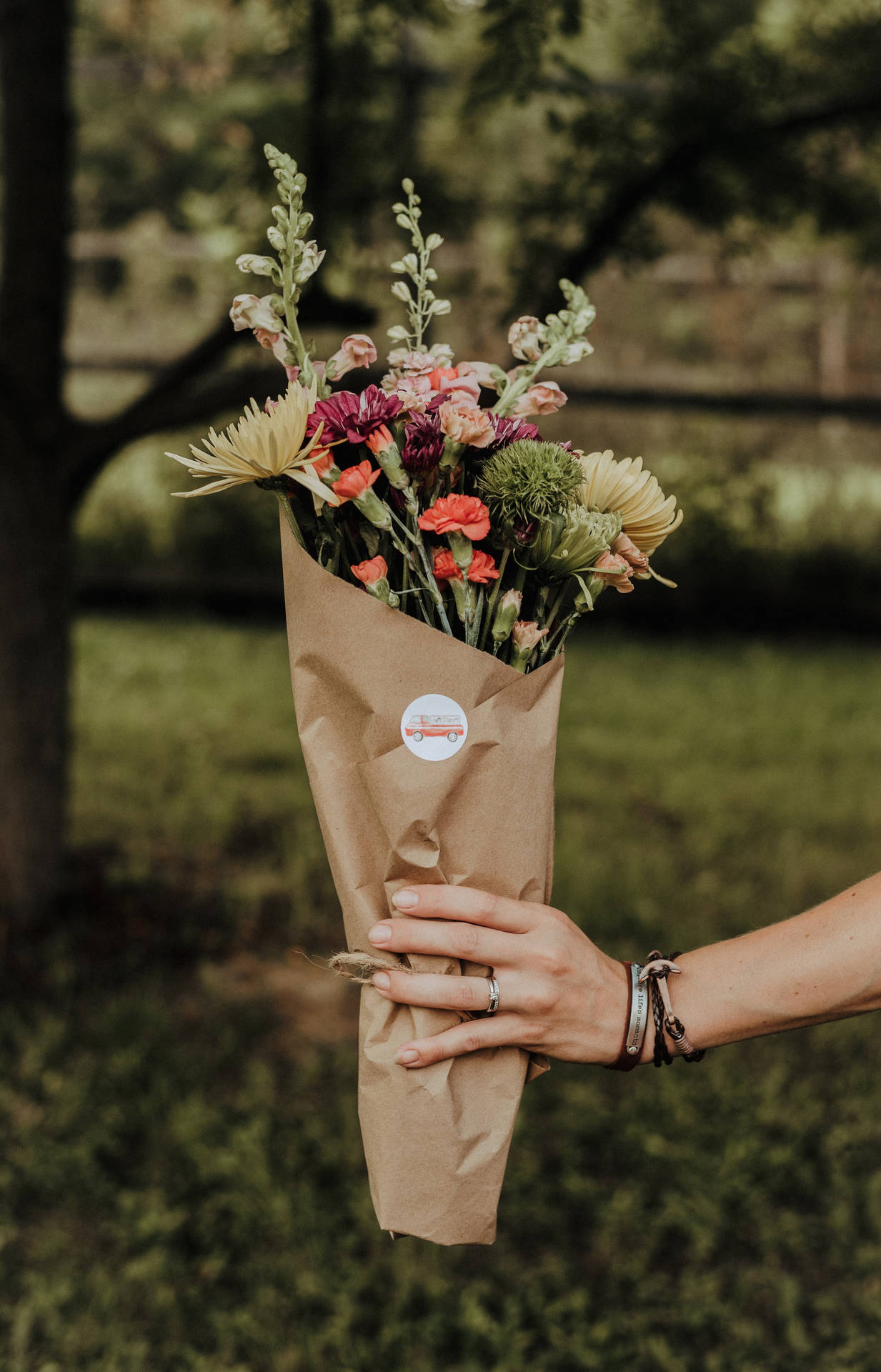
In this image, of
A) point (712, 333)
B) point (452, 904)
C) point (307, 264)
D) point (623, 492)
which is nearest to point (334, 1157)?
point (452, 904)

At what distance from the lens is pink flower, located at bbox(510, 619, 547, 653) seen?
1058mm

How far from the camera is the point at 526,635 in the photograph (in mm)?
1058

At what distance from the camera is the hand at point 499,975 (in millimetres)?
1074

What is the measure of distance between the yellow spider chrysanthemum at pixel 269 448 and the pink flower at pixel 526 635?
0.21 meters

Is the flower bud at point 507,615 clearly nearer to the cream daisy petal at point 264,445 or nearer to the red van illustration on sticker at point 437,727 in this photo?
the red van illustration on sticker at point 437,727

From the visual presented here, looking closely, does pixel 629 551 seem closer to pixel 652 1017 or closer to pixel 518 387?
pixel 518 387

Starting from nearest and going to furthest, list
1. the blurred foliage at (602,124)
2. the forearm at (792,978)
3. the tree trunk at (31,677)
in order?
the forearm at (792,978) < the blurred foliage at (602,124) < the tree trunk at (31,677)

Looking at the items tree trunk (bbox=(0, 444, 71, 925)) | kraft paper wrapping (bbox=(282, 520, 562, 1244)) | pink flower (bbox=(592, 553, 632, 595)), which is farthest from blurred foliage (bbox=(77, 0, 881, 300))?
kraft paper wrapping (bbox=(282, 520, 562, 1244))

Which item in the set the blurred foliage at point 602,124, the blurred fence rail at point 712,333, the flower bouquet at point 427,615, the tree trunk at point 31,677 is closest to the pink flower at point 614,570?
the flower bouquet at point 427,615

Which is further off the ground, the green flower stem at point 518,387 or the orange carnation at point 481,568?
the green flower stem at point 518,387

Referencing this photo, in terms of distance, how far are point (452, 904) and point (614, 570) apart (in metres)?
0.35

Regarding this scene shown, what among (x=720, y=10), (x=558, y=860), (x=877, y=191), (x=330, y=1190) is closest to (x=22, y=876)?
(x=330, y=1190)

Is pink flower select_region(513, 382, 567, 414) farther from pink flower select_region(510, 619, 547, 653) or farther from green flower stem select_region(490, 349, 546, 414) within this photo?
pink flower select_region(510, 619, 547, 653)

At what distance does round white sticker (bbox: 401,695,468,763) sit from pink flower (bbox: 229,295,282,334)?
37cm
